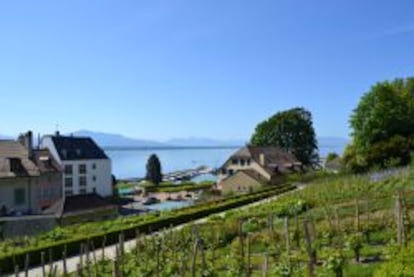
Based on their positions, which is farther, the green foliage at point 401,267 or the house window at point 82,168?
the house window at point 82,168

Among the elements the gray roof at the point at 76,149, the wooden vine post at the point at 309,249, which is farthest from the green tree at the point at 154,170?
the wooden vine post at the point at 309,249

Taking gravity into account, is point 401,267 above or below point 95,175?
below

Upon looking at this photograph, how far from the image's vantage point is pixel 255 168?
276ft

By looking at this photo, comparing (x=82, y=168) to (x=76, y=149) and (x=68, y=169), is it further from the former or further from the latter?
(x=76, y=149)

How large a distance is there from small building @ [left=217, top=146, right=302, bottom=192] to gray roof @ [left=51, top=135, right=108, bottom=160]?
55.6 feet

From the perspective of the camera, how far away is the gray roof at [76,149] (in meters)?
72.2

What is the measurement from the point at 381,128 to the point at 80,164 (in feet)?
120

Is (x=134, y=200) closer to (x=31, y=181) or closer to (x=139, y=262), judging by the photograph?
(x=31, y=181)

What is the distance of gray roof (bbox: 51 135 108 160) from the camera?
72.2 metres

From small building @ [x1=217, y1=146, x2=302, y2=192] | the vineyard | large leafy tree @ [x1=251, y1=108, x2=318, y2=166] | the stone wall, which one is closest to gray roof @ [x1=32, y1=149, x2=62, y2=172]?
the stone wall

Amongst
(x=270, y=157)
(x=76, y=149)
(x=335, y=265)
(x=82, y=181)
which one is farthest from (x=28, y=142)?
(x=335, y=265)

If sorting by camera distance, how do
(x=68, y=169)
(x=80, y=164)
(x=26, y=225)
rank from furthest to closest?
1. (x=80, y=164)
2. (x=68, y=169)
3. (x=26, y=225)

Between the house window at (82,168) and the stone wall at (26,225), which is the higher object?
the house window at (82,168)

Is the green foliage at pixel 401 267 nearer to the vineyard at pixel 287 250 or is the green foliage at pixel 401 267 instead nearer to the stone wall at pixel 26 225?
the vineyard at pixel 287 250
